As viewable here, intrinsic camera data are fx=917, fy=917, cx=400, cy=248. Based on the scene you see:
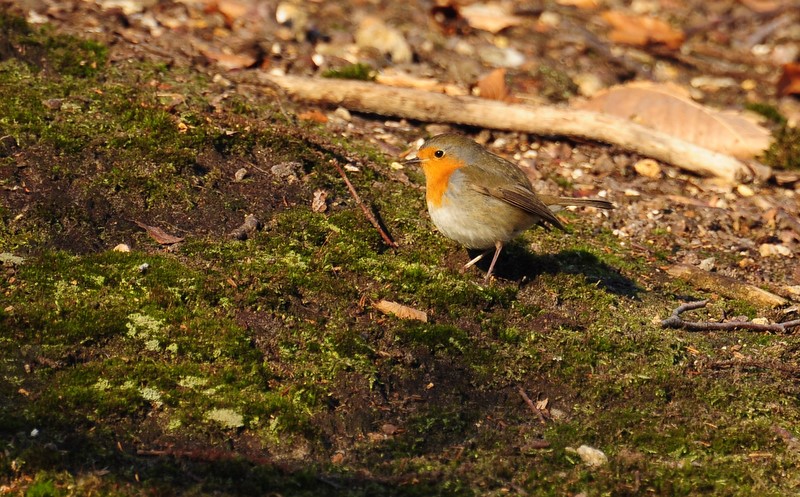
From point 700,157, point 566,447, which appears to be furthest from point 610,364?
point 700,157

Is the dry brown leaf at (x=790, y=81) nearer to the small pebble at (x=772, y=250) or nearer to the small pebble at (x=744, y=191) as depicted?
Answer: the small pebble at (x=744, y=191)

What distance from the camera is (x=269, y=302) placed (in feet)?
17.0

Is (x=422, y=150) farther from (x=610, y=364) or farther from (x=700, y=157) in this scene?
(x=700, y=157)

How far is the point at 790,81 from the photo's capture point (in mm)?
10320

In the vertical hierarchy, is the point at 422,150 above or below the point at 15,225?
above

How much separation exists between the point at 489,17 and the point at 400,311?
6301 mm

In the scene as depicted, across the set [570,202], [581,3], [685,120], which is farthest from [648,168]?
[581,3]

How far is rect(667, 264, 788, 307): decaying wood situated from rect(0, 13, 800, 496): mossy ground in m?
0.18

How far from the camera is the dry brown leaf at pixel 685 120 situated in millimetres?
8383

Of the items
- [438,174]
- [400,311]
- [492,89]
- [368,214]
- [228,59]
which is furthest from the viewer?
[492,89]

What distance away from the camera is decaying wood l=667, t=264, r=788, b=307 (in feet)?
20.6

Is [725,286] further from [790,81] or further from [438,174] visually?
[790,81]

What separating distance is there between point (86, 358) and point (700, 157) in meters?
5.57

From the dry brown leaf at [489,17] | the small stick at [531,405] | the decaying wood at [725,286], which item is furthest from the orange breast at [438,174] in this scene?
the dry brown leaf at [489,17]
